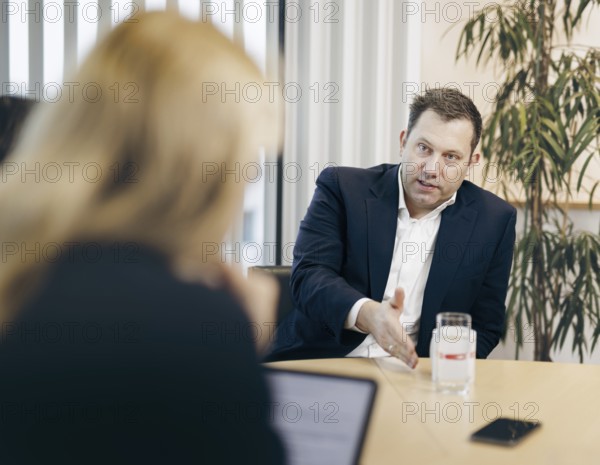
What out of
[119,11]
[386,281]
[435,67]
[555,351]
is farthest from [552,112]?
[119,11]

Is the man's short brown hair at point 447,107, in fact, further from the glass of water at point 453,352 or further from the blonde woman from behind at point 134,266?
the blonde woman from behind at point 134,266

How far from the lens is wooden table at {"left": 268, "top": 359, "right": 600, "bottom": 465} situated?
1183mm

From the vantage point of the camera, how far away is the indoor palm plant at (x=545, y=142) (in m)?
3.06

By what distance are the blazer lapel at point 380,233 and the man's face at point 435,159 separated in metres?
0.07

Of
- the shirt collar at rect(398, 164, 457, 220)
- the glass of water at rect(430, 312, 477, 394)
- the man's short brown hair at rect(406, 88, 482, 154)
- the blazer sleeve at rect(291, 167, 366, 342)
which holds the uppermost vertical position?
the man's short brown hair at rect(406, 88, 482, 154)

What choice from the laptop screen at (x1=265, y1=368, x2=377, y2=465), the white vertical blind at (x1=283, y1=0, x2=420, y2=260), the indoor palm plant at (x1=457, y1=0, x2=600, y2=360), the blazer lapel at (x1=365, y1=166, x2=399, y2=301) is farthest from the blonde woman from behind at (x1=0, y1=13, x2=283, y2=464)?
the white vertical blind at (x1=283, y1=0, x2=420, y2=260)

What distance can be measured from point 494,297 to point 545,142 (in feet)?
3.99

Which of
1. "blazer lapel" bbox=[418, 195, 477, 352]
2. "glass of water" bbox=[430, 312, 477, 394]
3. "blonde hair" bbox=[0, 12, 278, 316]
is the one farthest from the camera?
"blazer lapel" bbox=[418, 195, 477, 352]

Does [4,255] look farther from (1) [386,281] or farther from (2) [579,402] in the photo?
(1) [386,281]

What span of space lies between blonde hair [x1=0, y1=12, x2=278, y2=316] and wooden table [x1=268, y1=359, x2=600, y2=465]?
0.59 meters

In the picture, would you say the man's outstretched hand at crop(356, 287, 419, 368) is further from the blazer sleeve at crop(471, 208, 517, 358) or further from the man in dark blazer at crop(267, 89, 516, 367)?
the blazer sleeve at crop(471, 208, 517, 358)

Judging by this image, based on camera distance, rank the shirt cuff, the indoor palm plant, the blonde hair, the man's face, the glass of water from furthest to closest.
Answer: the indoor palm plant
the man's face
the shirt cuff
the glass of water
the blonde hair

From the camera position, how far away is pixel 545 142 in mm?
3104

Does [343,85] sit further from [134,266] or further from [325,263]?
[134,266]
